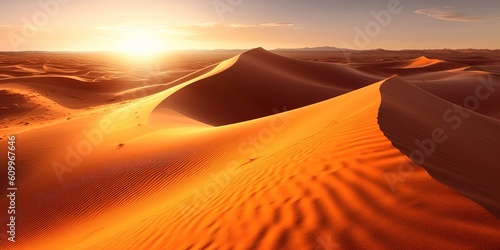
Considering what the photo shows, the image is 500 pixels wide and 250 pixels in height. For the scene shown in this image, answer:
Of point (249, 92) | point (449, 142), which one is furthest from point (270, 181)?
point (249, 92)

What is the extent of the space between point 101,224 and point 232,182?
286 centimetres

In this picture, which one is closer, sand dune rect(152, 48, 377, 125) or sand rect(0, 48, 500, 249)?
sand rect(0, 48, 500, 249)

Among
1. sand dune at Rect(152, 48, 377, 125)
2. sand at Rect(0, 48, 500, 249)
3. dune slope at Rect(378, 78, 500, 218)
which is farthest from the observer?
sand dune at Rect(152, 48, 377, 125)

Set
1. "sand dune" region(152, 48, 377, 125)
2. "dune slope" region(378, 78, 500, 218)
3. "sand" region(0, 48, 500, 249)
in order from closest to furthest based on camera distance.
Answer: "sand" region(0, 48, 500, 249) → "dune slope" region(378, 78, 500, 218) → "sand dune" region(152, 48, 377, 125)

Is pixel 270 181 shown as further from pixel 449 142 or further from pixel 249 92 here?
pixel 249 92

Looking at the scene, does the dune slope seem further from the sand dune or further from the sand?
the sand dune

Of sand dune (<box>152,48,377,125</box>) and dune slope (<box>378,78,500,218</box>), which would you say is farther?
sand dune (<box>152,48,377,125</box>)

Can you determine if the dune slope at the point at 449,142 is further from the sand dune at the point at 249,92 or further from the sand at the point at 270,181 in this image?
the sand dune at the point at 249,92

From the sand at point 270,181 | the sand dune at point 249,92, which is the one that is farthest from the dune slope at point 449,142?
the sand dune at point 249,92

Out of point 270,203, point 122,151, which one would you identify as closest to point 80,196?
point 122,151

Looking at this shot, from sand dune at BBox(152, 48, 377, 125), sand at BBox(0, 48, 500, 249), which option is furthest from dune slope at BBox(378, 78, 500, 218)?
sand dune at BBox(152, 48, 377, 125)

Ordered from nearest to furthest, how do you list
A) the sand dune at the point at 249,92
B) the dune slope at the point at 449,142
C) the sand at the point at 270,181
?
the sand at the point at 270,181 < the dune slope at the point at 449,142 < the sand dune at the point at 249,92

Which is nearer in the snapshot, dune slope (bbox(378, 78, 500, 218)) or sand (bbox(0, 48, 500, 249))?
sand (bbox(0, 48, 500, 249))

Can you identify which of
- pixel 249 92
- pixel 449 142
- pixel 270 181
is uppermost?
pixel 449 142
